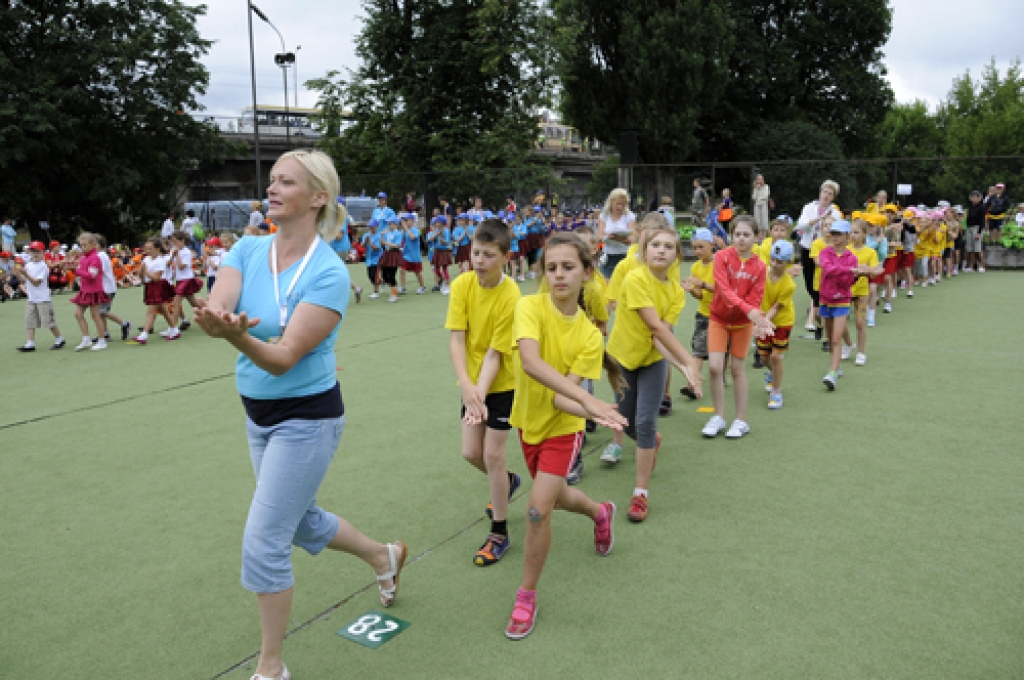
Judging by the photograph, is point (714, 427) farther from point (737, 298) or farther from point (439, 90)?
point (439, 90)

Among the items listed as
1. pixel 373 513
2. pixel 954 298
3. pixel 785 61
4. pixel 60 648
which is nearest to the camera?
pixel 60 648

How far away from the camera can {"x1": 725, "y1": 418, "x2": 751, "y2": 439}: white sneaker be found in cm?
620

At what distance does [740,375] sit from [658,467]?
1.08 metres

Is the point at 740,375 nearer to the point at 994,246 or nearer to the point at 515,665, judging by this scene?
the point at 515,665

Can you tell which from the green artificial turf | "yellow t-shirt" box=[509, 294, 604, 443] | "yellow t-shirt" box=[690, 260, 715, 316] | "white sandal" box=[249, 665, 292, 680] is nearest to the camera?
"white sandal" box=[249, 665, 292, 680]

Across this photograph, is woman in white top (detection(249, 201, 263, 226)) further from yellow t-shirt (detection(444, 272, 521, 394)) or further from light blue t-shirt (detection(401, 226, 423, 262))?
yellow t-shirt (detection(444, 272, 521, 394))

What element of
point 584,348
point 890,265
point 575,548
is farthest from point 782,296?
point 890,265

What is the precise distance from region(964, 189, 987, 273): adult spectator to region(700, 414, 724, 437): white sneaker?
46.6ft

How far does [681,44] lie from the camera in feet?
99.2

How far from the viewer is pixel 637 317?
4.79 metres

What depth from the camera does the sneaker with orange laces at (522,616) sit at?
11.1 feet

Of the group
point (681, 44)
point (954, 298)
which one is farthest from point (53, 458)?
point (681, 44)

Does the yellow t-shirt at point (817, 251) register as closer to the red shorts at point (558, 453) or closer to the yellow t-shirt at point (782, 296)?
the yellow t-shirt at point (782, 296)

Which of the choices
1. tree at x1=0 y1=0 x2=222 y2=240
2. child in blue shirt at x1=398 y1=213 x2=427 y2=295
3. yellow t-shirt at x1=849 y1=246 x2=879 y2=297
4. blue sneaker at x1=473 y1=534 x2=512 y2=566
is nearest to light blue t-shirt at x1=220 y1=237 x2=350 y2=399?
blue sneaker at x1=473 y1=534 x2=512 y2=566
